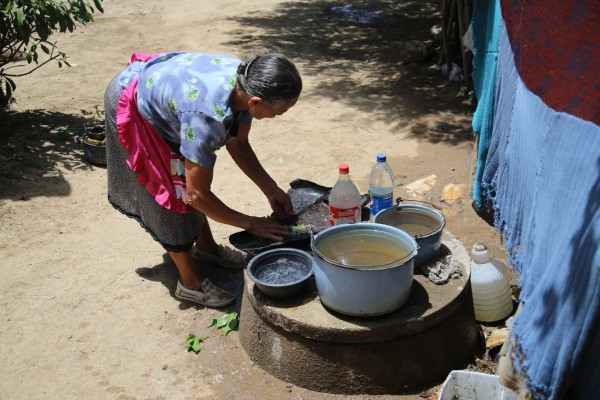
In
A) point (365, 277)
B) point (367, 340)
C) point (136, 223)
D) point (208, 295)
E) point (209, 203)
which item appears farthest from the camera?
point (136, 223)

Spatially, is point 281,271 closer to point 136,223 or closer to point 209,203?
point 209,203

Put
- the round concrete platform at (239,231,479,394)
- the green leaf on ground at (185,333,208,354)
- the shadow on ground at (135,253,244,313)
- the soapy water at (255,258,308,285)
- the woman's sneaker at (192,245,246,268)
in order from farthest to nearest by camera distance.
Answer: the woman's sneaker at (192,245,246,268), the shadow on ground at (135,253,244,313), the green leaf on ground at (185,333,208,354), the soapy water at (255,258,308,285), the round concrete platform at (239,231,479,394)

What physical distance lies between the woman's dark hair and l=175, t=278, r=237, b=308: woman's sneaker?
135cm

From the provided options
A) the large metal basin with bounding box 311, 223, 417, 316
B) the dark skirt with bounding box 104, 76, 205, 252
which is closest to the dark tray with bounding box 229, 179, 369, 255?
the large metal basin with bounding box 311, 223, 417, 316

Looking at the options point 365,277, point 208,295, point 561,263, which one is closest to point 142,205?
point 208,295

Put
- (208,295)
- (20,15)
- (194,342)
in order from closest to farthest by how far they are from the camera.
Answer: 1. (194,342)
2. (208,295)
3. (20,15)

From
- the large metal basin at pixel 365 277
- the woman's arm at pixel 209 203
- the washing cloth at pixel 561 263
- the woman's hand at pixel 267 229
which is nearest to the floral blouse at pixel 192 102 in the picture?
the woman's arm at pixel 209 203

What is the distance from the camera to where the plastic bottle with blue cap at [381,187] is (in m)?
3.23

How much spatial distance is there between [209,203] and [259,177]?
0.57m

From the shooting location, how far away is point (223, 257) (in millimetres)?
3973

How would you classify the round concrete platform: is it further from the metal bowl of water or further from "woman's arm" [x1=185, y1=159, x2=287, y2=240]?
"woman's arm" [x1=185, y1=159, x2=287, y2=240]

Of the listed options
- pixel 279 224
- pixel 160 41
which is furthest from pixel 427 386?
pixel 160 41

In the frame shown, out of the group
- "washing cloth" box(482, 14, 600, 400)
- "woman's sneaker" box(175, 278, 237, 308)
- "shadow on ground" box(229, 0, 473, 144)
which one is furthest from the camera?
"shadow on ground" box(229, 0, 473, 144)

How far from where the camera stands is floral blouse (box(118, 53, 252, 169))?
2768mm
